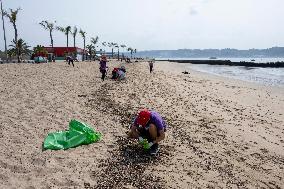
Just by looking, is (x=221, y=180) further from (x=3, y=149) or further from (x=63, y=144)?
(x=3, y=149)

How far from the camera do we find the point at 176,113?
10.9 metres

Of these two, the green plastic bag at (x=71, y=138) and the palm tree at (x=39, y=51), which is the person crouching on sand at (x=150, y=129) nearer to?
the green plastic bag at (x=71, y=138)

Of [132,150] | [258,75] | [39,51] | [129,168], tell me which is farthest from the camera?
[39,51]

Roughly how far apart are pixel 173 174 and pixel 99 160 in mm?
1462

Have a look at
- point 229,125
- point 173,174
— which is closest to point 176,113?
point 229,125

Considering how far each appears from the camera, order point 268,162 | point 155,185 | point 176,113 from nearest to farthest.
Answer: point 155,185 < point 268,162 < point 176,113

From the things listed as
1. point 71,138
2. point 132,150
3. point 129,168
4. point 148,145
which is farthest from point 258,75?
point 129,168

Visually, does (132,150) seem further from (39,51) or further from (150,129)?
(39,51)

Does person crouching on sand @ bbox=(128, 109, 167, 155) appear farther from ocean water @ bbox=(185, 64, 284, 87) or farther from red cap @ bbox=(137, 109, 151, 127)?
ocean water @ bbox=(185, 64, 284, 87)

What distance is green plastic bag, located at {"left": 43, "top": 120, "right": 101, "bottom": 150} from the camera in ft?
21.8

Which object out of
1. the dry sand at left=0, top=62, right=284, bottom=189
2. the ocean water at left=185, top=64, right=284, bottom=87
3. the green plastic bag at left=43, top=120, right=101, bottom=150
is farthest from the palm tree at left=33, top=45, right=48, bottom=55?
the green plastic bag at left=43, top=120, right=101, bottom=150

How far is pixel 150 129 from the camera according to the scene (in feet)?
20.9

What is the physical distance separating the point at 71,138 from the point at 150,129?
1.79 m

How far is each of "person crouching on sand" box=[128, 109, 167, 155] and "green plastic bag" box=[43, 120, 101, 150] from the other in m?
1.18
